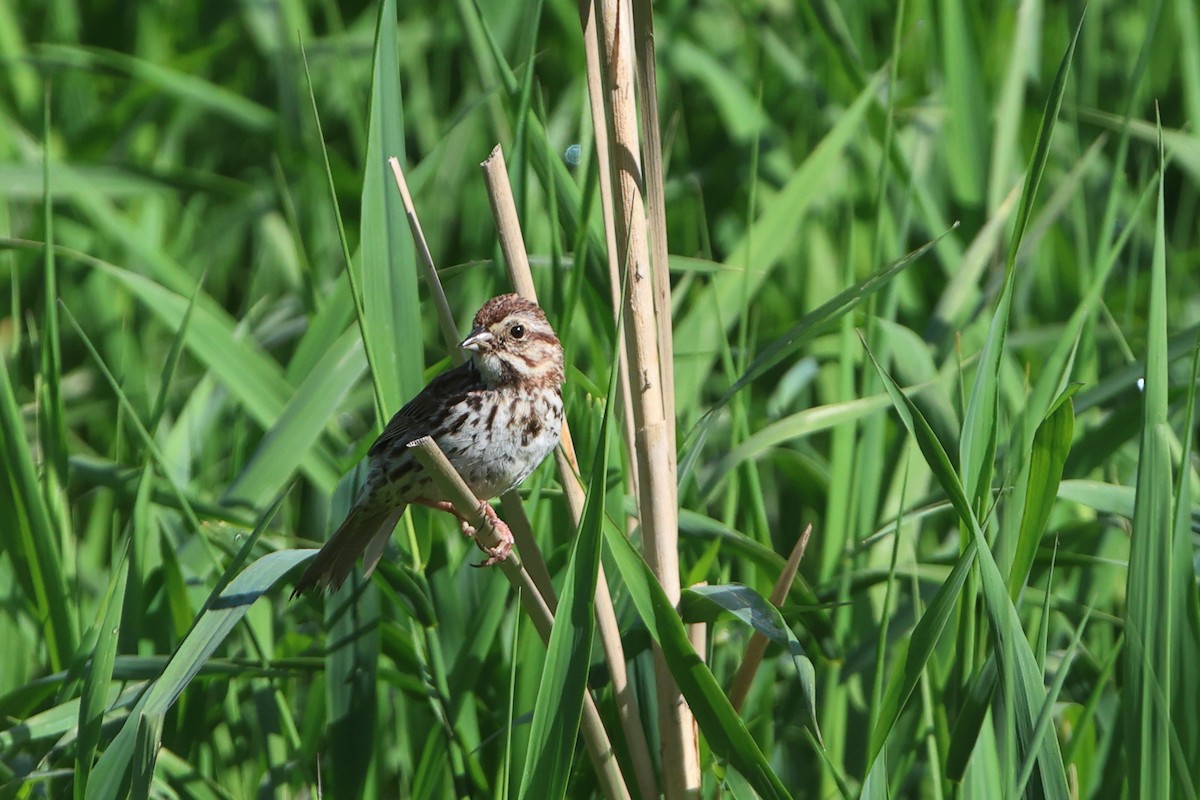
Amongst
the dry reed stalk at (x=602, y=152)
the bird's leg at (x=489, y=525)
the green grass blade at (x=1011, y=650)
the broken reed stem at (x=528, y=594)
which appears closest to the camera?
→ the green grass blade at (x=1011, y=650)

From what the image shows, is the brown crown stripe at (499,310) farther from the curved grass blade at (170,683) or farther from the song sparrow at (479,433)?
the curved grass blade at (170,683)

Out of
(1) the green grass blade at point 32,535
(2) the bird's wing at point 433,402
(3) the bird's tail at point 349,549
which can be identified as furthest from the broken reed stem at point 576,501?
(1) the green grass blade at point 32,535

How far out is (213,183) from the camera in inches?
160

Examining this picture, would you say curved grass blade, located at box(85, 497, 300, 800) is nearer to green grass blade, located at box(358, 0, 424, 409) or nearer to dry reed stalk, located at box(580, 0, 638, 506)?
green grass blade, located at box(358, 0, 424, 409)

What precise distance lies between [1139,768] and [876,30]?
3.55m

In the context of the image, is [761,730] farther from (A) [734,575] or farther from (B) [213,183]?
(B) [213,183]

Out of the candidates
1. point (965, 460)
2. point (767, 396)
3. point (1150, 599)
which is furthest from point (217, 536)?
point (767, 396)

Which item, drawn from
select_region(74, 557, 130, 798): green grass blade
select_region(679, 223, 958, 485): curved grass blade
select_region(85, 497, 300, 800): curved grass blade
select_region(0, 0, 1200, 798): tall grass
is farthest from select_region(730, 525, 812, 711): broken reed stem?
select_region(74, 557, 130, 798): green grass blade

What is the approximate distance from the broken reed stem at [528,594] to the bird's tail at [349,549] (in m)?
0.31

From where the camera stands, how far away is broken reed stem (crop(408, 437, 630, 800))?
1764mm

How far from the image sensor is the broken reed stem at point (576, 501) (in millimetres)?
1909

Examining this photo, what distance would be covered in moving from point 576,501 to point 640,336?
0.25 m

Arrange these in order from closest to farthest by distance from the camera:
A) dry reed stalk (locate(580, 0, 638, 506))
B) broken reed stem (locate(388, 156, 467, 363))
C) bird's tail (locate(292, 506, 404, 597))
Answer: broken reed stem (locate(388, 156, 467, 363)), dry reed stalk (locate(580, 0, 638, 506)), bird's tail (locate(292, 506, 404, 597))

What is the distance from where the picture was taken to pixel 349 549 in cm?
229
